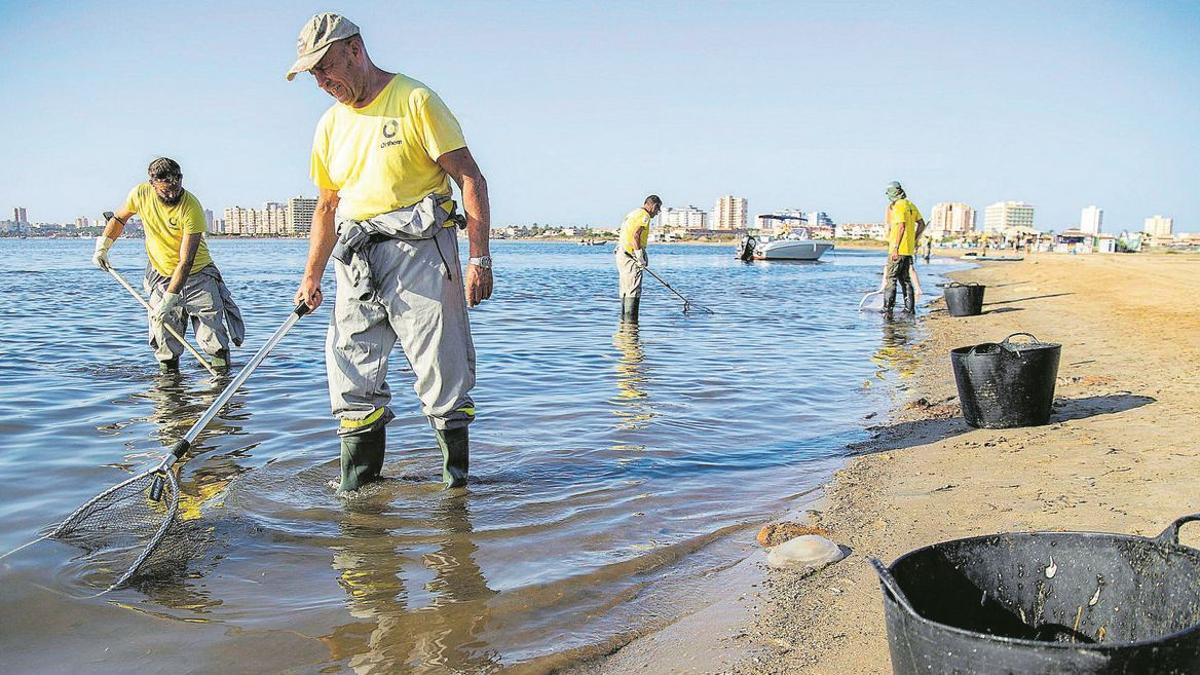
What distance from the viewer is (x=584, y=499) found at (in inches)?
185

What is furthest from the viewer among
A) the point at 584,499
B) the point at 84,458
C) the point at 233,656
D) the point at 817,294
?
the point at 817,294

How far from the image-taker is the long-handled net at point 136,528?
364cm

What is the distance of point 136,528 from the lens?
160 inches

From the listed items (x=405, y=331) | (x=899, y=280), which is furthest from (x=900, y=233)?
(x=405, y=331)

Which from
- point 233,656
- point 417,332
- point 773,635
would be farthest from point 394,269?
point 773,635

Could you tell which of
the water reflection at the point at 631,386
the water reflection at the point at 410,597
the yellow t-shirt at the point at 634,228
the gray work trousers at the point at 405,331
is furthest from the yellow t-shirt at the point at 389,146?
the yellow t-shirt at the point at 634,228

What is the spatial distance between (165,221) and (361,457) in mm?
4287

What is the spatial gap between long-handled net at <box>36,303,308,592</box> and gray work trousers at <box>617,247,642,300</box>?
942 cm

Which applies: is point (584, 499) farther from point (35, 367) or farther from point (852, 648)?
point (35, 367)

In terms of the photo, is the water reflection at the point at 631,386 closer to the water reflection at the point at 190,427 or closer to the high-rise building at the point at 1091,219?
the water reflection at the point at 190,427

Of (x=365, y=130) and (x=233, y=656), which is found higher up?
(x=365, y=130)

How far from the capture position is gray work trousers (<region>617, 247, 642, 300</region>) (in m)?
13.4

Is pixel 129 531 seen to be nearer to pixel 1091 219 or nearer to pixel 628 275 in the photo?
pixel 628 275

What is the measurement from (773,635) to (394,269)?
247cm
